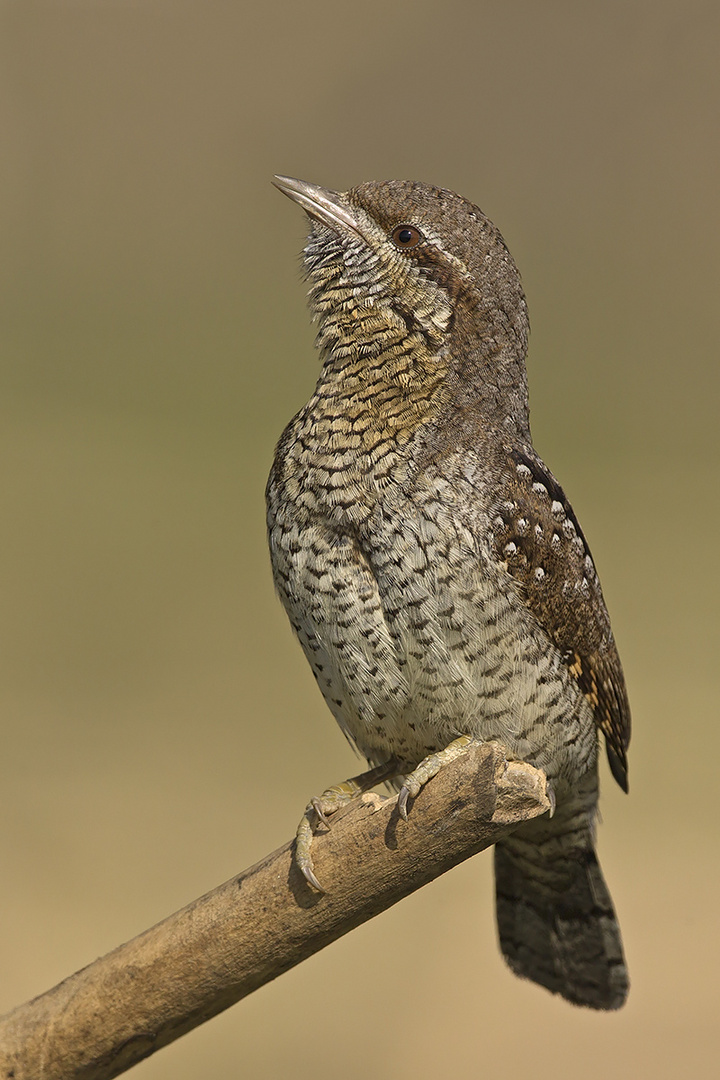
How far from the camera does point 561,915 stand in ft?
9.73

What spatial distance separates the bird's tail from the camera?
9.34 feet

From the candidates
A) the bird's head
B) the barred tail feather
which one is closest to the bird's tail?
the barred tail feather

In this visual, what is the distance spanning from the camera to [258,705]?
6348mm

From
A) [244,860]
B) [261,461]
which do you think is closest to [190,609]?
[261,461]

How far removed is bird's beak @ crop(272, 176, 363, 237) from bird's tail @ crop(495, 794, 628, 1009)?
166 cm

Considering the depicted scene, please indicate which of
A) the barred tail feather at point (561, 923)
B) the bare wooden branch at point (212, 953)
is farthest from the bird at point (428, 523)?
the barred tail feather at point (561, 923)

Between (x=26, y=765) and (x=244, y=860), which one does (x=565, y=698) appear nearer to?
(x=244, y=860)

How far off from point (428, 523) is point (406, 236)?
735 mm

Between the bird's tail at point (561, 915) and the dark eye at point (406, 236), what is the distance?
1.56m

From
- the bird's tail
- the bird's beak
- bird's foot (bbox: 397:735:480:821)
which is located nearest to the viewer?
bird's foot (bbox: 397:735:480:821)

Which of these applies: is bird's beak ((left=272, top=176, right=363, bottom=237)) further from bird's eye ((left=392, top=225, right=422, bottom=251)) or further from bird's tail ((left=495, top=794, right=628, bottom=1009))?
bird's tail ((left=495, top=794, right=628, bottom=1009))

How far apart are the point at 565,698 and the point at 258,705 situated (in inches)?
158

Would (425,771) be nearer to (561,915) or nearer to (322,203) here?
(561,915)

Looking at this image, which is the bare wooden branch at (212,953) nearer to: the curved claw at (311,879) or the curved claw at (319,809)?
the curved claw at (311,879)
